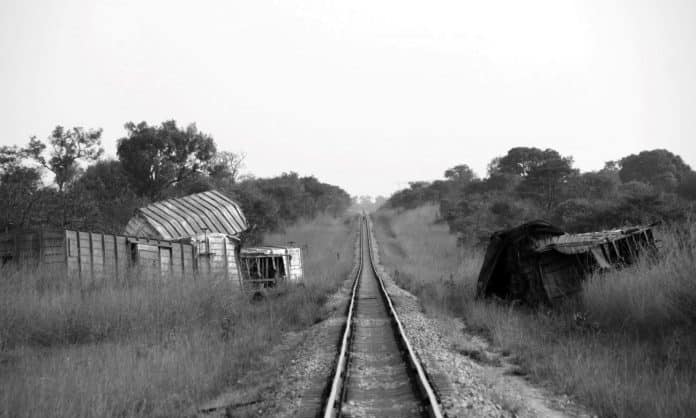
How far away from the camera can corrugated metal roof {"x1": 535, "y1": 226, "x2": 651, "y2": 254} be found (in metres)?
11.6

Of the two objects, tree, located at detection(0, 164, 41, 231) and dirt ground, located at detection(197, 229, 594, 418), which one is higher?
tree, located at detection(0, 164, 41, 231)

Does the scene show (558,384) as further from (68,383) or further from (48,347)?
(48,347)

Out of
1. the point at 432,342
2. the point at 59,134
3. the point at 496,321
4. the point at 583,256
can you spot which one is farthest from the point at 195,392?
the point at 59,134

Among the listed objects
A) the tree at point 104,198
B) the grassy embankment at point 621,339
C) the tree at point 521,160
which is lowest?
the grassy embankment at point 621,339

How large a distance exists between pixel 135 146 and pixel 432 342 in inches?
1294

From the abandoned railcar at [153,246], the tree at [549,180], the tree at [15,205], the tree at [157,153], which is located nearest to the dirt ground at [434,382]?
the abandoned railcar at [153,246]

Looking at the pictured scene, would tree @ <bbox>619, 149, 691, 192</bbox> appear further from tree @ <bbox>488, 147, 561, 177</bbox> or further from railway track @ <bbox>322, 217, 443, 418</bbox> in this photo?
railway track @ <bbox>322, 217, 443, 418</bbox>

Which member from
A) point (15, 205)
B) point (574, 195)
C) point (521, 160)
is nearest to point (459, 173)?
point (521, 160)

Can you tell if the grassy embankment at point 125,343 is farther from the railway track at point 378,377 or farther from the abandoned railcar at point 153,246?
the railway track at point 378,377

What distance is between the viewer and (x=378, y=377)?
7520 millimetres

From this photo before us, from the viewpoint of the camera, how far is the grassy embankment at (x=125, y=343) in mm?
6477

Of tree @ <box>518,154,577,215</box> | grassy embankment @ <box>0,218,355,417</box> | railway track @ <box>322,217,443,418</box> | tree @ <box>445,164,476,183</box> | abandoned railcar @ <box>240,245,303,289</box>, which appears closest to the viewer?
railway track @ <box>322,217,443,418</box>

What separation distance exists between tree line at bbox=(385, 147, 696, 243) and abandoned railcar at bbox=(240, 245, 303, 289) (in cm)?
1285

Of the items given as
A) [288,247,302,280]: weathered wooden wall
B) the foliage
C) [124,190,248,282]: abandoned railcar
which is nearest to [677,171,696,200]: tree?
[288,247,302,280]: weathered wooden wall
